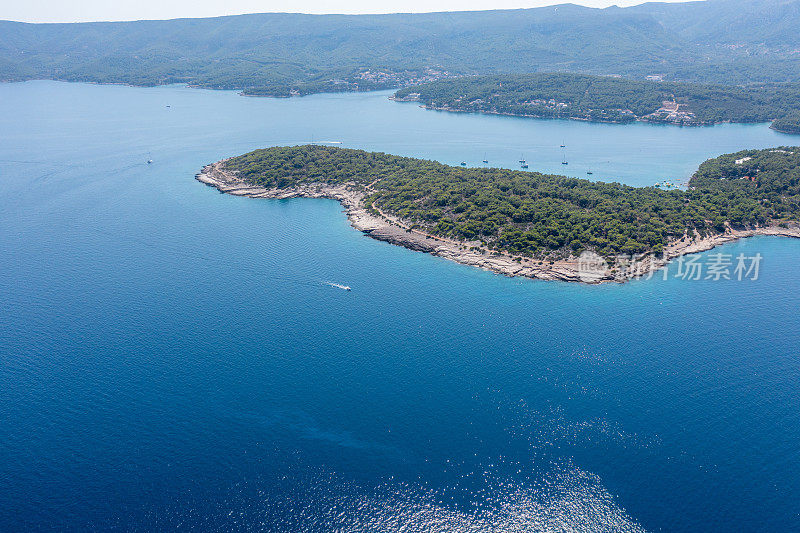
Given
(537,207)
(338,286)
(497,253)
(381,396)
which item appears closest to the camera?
(381,396)

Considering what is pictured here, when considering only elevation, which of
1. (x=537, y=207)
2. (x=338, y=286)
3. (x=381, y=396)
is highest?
(x=537, y=207)

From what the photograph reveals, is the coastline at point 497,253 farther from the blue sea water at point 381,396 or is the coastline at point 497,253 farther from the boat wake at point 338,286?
the boat wake at point 338,286

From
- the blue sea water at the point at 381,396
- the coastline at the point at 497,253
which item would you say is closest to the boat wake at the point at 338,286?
the blue sea water at the point at 381,396

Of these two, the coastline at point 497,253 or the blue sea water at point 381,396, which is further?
the coastline at point 497,253

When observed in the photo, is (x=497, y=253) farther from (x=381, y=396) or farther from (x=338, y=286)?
(x=381, y=396)

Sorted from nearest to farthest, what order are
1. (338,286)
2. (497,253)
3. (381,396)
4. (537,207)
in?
(381,396)
(338,286)
(497,253)
(537,207)

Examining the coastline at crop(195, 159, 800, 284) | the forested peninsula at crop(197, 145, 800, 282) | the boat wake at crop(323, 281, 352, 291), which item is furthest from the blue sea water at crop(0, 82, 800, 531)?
the forested peninsula at crop(197, 145, 800, 282)

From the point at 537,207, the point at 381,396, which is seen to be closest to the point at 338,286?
the point at 381,396
